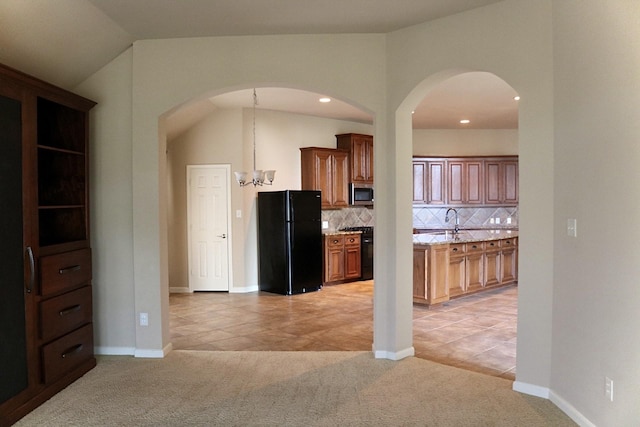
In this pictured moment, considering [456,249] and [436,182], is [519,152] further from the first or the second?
[436,182]

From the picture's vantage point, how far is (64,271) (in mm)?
3865

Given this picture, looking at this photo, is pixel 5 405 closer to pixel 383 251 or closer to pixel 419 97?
pixel 383 251

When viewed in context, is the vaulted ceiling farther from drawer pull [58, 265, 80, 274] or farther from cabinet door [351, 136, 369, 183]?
cabinet door [351, 136, 369, 183]

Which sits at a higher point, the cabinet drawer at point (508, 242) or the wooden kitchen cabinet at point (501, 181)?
the wooden kitchen cabinet at point (501, 181)

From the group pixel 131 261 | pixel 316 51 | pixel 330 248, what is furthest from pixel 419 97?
pixel 330 248

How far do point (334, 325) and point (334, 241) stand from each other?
284 centimetres

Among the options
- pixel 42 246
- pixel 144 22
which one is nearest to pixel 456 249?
pixel 144 22

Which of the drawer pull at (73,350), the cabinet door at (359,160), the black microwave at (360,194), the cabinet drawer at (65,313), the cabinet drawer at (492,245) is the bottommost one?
the drawer pull at (73,350)

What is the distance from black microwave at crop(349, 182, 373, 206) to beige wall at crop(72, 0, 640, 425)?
4.60m

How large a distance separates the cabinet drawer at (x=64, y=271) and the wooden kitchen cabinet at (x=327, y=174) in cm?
476

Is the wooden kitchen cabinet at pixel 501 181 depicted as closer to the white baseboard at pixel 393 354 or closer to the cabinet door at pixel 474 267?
the cabinet door at pixel 474 267

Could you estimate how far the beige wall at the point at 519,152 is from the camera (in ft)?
9.06

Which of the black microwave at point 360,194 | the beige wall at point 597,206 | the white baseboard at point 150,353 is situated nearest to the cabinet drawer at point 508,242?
the black microwave at point 360,194

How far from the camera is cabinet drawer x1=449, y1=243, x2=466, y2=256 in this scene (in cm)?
673
